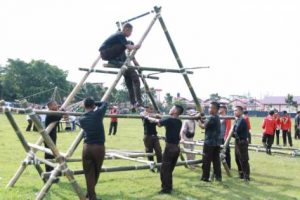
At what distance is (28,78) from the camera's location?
8194 cm

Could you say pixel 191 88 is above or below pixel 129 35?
below

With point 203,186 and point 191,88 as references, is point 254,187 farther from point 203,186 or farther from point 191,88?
point 191,88

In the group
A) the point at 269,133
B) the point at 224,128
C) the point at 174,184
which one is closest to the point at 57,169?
the point at 174,184

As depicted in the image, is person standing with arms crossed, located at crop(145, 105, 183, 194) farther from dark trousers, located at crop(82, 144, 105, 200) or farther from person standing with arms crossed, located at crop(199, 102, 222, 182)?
dark trousers, located at crop(82, 144, 105, 200)

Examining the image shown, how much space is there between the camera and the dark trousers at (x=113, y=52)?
952cm

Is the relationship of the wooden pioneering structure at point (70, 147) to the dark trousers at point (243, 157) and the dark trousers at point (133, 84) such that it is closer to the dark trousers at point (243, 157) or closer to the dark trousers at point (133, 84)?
the dark trousers at point (133, 84)

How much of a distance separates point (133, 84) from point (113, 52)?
1035 millimetres

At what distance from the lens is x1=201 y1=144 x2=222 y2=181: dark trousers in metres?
11.5

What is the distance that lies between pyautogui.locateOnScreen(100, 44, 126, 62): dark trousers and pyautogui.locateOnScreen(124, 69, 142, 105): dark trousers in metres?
0.49

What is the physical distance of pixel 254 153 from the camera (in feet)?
63.0

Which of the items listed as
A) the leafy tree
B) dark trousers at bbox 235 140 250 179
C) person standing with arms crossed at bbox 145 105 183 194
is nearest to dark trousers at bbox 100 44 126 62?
person standing with arms crossed at bbox 145 105 183 194

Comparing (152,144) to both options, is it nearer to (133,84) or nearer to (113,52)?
(133,84)

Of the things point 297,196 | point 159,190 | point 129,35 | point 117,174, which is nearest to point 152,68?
point 129,35

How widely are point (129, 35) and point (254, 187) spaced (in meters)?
5.45
